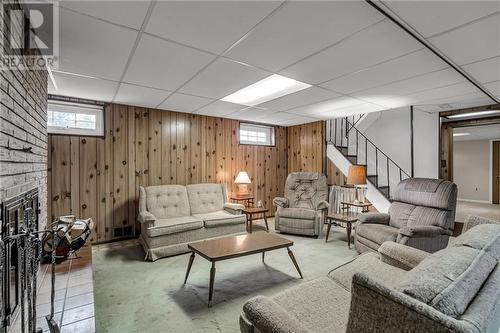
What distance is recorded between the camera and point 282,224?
461cm

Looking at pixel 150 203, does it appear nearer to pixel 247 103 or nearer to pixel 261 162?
pixel 247 103

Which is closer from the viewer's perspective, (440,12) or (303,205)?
(440,12)

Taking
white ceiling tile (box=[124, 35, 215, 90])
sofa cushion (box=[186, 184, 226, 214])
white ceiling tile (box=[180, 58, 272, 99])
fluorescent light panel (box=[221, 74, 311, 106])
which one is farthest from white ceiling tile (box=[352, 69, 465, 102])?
sofa cushion (box=[186, 184, 226, 214])

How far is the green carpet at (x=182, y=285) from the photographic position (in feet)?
6.82

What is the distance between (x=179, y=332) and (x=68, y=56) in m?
2.59

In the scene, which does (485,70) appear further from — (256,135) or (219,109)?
(256,135)

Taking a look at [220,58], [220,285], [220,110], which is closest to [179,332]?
[220,285]

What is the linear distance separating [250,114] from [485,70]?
3380 mm

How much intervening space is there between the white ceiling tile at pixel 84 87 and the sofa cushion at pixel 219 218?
2.24 m

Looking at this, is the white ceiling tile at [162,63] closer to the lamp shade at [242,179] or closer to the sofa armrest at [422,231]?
the lamp shade at [242,179]

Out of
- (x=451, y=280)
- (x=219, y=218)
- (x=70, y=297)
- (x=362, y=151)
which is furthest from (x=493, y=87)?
(x=70, y=297)

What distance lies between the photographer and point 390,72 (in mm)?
2730

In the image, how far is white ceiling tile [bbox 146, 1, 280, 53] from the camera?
1625 millimetres

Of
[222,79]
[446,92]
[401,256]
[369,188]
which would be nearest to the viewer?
[401,256]
